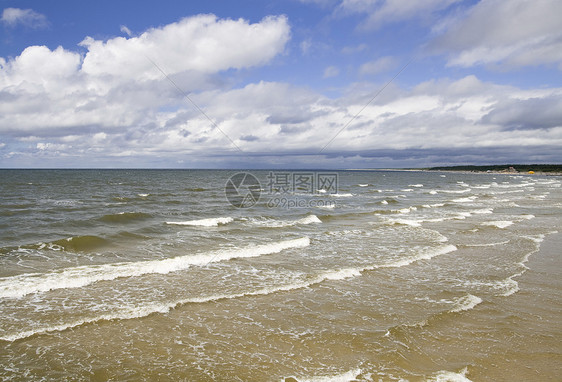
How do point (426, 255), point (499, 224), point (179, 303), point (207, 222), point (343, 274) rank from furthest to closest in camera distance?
point (207, 222)
point (499, 224)
point (426, 255)
point (343, 274)
point (179, 303)

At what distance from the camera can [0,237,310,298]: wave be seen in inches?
330

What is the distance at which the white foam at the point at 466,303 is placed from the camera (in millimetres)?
7312

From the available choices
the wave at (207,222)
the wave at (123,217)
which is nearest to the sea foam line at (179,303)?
the wave at (207,222)

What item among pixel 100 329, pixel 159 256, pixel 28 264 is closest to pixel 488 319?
pixel 100 329

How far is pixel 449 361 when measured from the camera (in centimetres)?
526

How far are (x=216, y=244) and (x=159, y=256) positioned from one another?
2689mm

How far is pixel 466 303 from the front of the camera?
7.63 meters

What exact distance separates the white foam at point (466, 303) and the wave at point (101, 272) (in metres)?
6.80

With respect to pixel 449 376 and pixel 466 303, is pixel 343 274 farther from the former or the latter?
pixel 449 376

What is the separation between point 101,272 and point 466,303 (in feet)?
31.8

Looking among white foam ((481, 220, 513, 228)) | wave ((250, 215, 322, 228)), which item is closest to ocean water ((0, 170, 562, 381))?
Result: white foam ((481, 220, 513, 228))

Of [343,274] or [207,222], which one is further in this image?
[207,222]

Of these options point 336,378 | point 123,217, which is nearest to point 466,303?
point 336,378

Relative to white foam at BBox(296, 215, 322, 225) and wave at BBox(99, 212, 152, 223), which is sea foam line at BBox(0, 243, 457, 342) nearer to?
white foam at BBox(296, 215, 322, 225)
